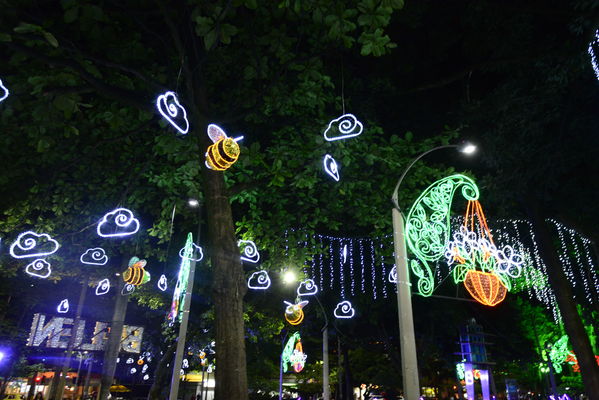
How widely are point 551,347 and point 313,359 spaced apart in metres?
22.7

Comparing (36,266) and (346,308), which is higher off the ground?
(346,308)

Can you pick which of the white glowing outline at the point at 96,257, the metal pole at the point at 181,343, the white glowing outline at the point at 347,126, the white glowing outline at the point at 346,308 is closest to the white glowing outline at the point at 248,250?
the metal pole at the point at 181,343

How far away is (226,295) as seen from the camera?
7.91 m

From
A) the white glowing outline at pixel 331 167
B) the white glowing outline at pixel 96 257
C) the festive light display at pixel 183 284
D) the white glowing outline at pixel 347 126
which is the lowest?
the festive light display at pixel 183 284

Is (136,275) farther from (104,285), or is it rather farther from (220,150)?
(220,150)

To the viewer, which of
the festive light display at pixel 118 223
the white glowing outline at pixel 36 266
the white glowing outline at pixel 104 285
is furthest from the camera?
the white glowing outline at pixel 104 285

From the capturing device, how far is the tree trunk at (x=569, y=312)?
632 inches

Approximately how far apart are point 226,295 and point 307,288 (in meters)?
12.5

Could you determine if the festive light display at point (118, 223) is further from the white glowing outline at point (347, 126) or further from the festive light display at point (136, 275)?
the white glowing outline at point (347, 126)

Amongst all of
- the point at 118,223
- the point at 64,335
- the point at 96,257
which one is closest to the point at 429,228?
the point at 118,223

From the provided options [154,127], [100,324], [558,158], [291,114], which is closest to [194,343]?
[100,324]

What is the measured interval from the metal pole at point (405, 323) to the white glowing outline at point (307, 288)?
33.7 feet

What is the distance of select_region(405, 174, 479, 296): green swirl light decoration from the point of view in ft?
31.6

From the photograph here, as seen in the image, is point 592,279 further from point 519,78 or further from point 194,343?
point 194,343
